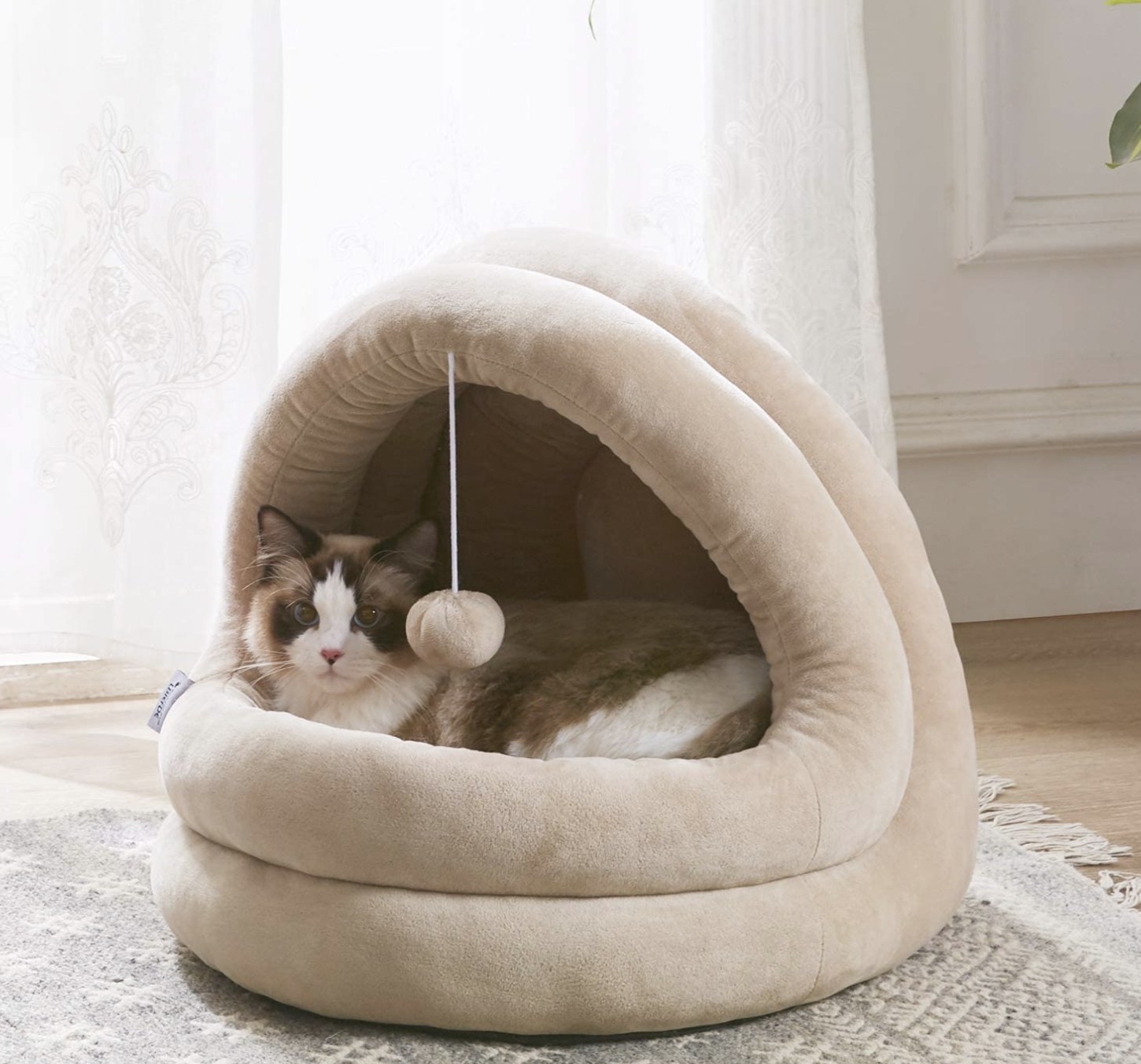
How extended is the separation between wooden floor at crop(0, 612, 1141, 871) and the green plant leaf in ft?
2.29

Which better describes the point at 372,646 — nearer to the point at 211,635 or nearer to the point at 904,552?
the point at 211,635

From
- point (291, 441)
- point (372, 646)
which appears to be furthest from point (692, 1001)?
point (291, 441)

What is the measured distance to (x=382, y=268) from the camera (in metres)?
1.78

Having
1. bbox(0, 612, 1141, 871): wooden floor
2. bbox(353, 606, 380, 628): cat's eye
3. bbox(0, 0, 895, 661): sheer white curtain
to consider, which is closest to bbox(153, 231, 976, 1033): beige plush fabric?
bbox(353, 606, 380, 628): cat's eye

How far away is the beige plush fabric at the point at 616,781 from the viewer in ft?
2.86

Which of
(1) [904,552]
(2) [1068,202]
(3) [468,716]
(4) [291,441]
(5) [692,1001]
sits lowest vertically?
(5) [692,1001]

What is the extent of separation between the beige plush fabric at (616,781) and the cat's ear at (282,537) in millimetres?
56

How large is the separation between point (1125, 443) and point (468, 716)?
63.8 inches

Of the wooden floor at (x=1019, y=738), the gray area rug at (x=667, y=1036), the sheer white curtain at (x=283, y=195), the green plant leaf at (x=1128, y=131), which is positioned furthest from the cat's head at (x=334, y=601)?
the green plant leaf at (x=1128, y=131)

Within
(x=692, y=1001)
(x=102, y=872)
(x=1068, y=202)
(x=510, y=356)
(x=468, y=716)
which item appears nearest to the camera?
(x=692, y=1001)

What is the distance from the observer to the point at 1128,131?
4.82ft

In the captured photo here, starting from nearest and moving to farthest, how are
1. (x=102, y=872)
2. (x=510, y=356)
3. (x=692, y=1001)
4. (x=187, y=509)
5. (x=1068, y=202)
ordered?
(x=692, y=1001), (x=510, y=356), (x=102, y=872), (x=187, y=509), (x=1068, y=202)

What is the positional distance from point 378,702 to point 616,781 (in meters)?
0.30

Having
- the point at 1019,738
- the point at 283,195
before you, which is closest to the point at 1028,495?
the point at 1019,738
